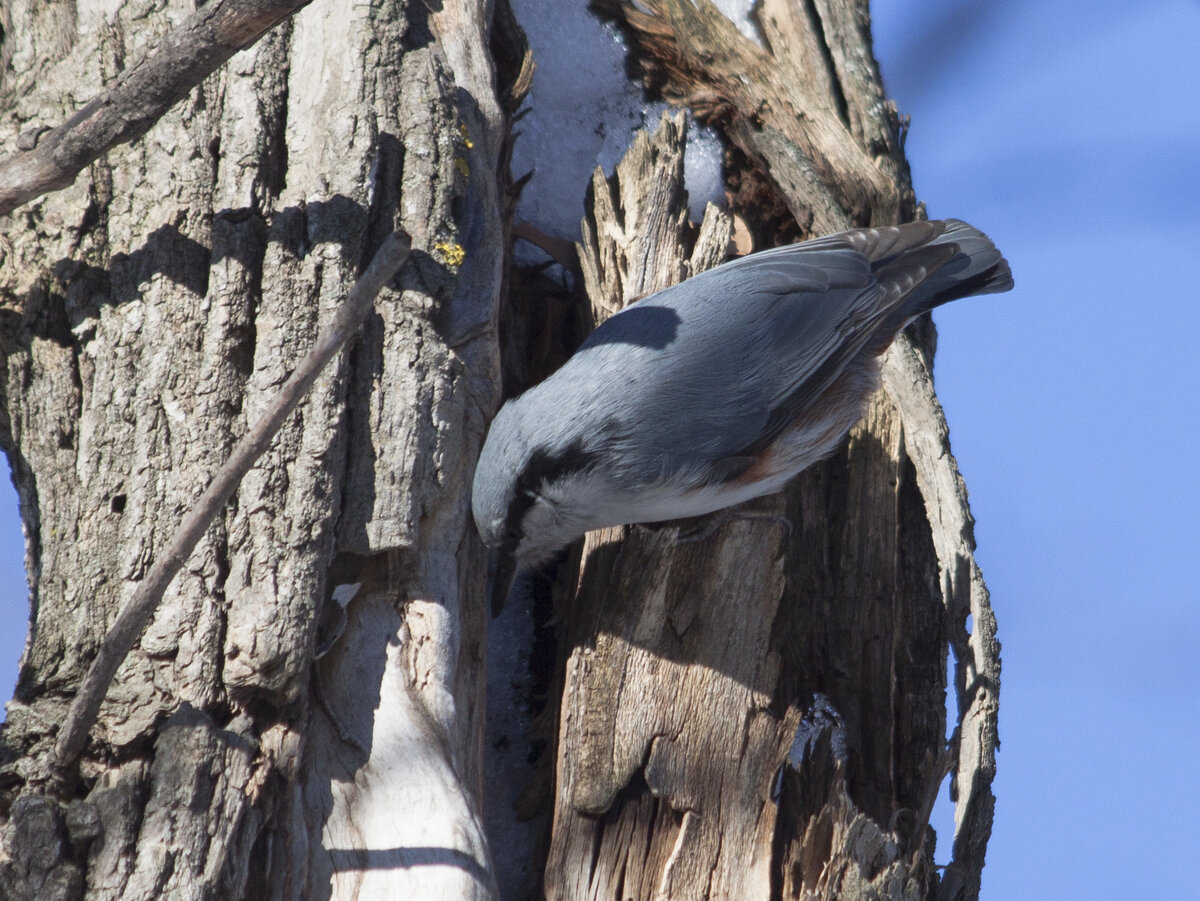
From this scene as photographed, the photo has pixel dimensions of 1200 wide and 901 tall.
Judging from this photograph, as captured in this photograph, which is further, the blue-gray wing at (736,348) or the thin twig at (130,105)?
the blue-gray wing at (736,348)

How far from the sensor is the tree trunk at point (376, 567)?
170 centimetres

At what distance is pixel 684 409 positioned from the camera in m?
2.40

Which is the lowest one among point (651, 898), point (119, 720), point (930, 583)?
point (651, 898)

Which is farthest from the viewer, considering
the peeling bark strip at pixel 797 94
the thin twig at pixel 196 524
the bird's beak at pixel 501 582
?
the peeling bark strip at pixel 797 94

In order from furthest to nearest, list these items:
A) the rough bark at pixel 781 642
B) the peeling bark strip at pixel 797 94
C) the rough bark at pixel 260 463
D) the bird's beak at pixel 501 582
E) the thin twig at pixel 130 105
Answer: the peeling bark strip at pixel 797 94 → the bird's beak at pixel 501 582 → the rough bark at pixel 781 642 → the thin twig at pixel 130 105 → the rough bark at pixel 260 463

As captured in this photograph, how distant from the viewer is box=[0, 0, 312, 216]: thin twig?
6.12ft

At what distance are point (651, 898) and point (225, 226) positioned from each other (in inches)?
58.6

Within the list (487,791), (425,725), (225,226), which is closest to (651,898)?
(487,791)

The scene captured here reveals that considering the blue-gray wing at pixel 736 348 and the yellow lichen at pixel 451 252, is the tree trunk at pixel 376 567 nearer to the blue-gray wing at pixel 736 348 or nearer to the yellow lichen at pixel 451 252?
the yellow lichen at pixel 451 252

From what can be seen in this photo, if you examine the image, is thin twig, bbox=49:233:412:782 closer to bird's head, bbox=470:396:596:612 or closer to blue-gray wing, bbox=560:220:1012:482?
bird's head, bbox=470:396:596:612

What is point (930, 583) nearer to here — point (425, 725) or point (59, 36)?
point (425, 725)

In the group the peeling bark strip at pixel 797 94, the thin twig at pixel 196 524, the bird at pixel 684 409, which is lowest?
the thin twig at pixel 196 524

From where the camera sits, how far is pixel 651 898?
2035mm

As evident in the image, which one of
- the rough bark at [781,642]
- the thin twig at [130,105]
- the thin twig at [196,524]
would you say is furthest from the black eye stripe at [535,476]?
the thin twig at [130,105]
